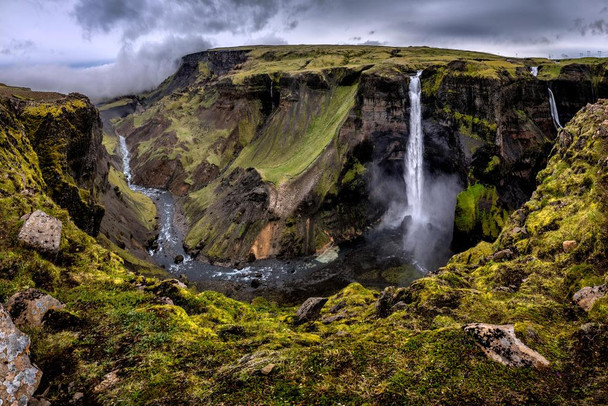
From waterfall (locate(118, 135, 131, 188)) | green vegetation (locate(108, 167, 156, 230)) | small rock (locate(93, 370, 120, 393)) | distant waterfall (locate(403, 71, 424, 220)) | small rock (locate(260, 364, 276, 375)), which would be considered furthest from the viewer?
waterfall (locate(118, 135, 131, 188))

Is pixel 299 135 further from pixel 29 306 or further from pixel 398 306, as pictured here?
pixel 29 306

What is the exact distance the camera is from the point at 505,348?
7855 millimetres

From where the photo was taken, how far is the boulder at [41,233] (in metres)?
13.0

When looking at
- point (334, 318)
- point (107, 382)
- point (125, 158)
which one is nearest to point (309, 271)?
point (334, 318)

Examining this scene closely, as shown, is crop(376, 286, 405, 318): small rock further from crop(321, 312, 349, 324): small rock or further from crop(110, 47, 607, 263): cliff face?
crop(110, 47, 607, 263): cliff face

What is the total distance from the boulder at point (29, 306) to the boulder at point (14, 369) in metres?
2.44

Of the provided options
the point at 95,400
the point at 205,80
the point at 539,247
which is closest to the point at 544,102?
the point at 539,247

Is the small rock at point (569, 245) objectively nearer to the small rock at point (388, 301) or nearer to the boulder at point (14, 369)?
the small rock at point (388, 301)

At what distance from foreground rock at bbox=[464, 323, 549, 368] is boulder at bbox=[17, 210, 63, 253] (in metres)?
14.8

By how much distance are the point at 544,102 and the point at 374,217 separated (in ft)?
97.2

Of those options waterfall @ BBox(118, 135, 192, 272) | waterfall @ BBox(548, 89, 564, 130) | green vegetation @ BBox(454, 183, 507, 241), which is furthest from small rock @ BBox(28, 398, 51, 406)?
waterfall @ BBox(548, 89, 564, 130)

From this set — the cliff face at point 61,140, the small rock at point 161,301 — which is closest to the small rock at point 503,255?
the small rock at point 161,301

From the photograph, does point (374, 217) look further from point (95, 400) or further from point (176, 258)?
point (95, 400)

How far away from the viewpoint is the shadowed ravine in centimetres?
3909
